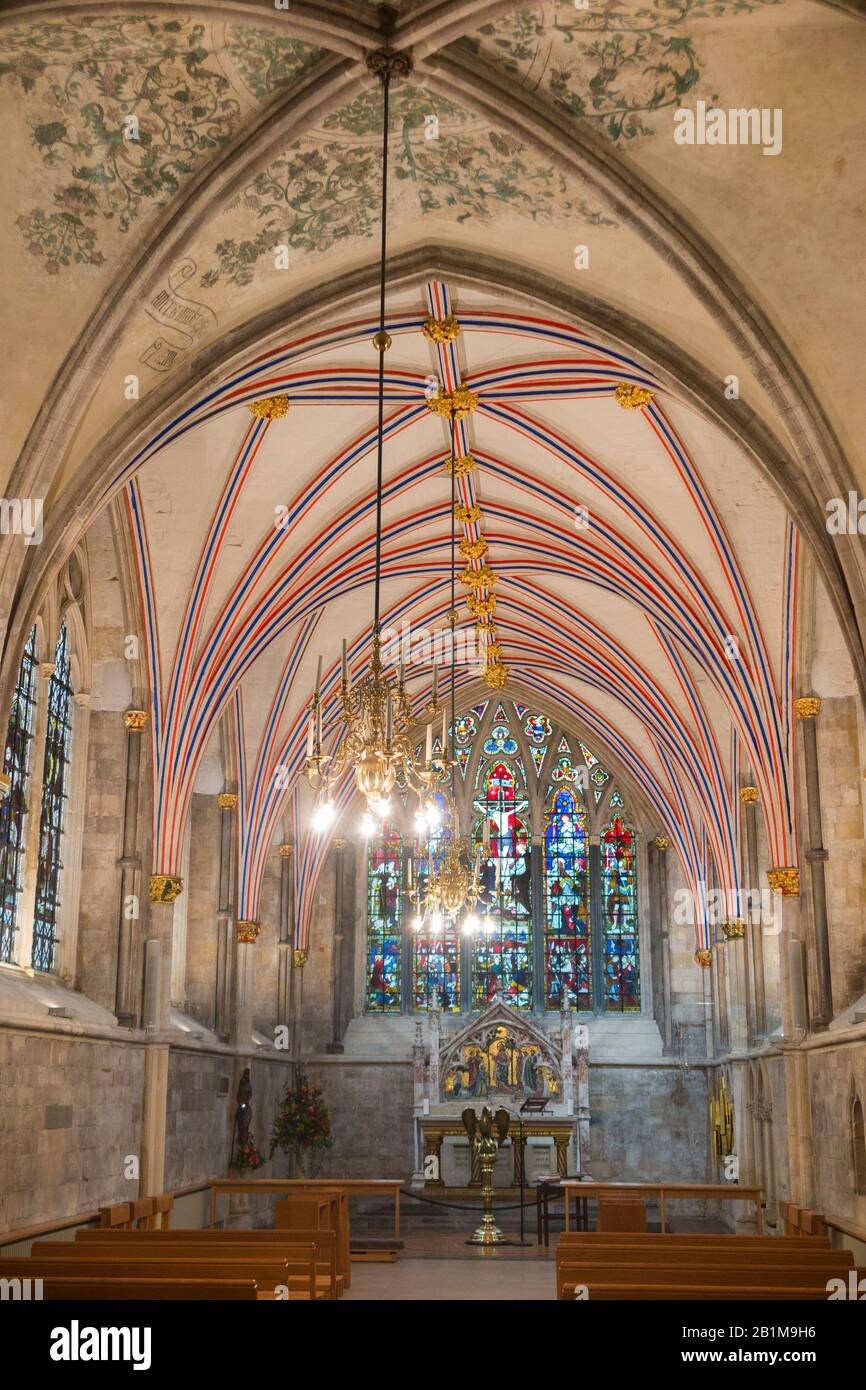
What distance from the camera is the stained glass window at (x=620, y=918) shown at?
2353 cm

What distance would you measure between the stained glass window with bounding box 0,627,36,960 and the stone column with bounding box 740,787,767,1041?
9.31 metres

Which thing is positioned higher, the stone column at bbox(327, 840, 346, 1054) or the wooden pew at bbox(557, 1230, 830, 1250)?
the stone column at bbox(327, 840, 346, 1054)

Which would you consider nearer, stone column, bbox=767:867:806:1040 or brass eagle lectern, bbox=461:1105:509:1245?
stone column, bbox=767:867:806:1040

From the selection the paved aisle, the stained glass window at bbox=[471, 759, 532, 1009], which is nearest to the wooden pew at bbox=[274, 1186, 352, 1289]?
the paved aisle

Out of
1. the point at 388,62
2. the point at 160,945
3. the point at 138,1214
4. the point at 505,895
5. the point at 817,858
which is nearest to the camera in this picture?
the point at 388,62

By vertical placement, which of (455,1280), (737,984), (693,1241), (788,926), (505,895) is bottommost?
(455,1280)

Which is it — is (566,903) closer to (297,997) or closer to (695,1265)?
(297,997)

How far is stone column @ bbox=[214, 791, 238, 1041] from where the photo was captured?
736 inches

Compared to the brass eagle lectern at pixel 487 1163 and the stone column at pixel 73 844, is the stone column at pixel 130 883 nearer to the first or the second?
the stone column at pixel 73 844

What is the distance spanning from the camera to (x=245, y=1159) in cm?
1839

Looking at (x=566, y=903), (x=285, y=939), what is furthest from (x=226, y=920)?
(x=566, y=903)

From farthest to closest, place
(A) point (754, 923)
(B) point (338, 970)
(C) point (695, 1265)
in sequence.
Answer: (B) point (338, 970) → (A) point (754, 923) → (C) point (695, 1265)

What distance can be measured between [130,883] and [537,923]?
35.8ft

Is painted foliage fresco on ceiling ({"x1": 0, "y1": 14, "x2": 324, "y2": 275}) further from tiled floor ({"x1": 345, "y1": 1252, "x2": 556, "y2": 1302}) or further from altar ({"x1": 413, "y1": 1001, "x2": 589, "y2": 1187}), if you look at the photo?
altar ({"x1": 413, "y1": 1001, "x2": 589, "y2": 1187})
